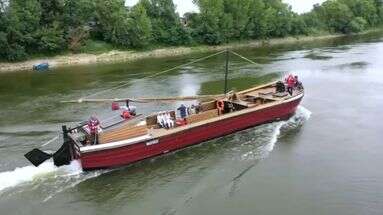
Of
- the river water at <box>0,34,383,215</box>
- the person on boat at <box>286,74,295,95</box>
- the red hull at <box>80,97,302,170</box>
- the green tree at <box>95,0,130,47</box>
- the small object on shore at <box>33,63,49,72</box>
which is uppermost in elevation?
the green tree at <box>95,0,130,47</box>

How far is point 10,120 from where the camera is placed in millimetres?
29938

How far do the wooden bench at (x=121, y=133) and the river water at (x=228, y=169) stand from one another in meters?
1.35

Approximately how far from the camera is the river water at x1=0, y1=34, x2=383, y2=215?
18.1 meters

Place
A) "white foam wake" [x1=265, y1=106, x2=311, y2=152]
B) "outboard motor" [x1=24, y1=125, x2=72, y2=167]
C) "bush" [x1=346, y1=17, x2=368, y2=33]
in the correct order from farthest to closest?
"bush" [x1=346, y1=17, x2=368, y2=33] < "white foam wake" [x1=265, y1=106, x2=311, y2=152] < "outboard motor" [x1=24, y1=125, x2=72, y2=167]

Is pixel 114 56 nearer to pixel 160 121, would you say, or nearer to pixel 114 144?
pixel 160 121

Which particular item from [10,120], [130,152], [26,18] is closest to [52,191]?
[130,152]

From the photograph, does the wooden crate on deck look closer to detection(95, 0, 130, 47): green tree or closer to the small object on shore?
the small object on shore

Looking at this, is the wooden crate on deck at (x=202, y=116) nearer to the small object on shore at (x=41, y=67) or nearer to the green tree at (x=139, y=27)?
the small object on shore at (x=41, y=67)

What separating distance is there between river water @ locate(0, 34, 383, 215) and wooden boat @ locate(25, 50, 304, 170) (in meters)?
0.47

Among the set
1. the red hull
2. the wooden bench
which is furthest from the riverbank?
the wooden bench

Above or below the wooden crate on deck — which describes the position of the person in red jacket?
above

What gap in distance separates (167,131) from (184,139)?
1036mm

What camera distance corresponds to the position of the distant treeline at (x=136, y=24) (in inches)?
2234

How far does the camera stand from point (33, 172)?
2062 centimetres
